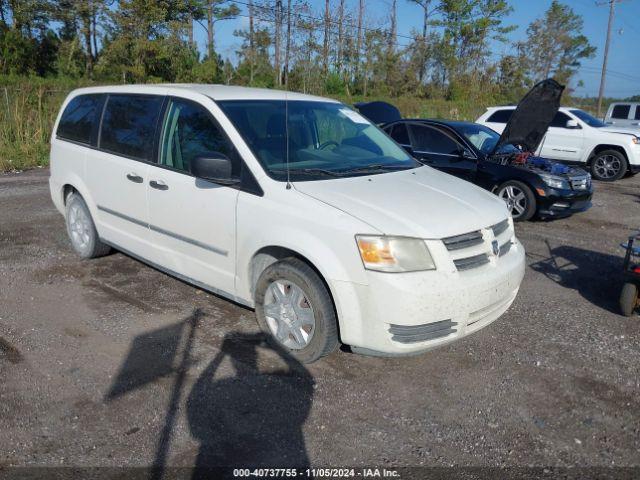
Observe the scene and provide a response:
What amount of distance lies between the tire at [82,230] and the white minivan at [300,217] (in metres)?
0.24

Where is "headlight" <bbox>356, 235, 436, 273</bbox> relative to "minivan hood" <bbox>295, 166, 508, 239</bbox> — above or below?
below

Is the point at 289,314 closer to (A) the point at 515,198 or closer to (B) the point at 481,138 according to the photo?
(A) the point at 515,198

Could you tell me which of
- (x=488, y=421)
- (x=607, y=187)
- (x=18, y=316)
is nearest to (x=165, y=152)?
(x=18, y=316)

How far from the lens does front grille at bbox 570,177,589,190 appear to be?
8125 millimetres

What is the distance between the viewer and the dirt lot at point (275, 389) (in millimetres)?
2912

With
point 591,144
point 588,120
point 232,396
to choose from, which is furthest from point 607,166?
point 232,396

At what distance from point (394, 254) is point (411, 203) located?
522mm

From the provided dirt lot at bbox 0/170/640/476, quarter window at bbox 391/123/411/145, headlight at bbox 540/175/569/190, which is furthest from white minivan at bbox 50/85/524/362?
quarter window at bbox 391/123/411/145

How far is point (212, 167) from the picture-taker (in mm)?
3727

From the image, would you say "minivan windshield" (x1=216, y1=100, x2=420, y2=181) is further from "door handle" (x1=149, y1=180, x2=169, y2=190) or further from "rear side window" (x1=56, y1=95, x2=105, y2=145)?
"rear side window" (x1=56, y1=95, x2=105, y2=145)

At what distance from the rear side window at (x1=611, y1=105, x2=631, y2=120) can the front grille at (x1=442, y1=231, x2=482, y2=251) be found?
52.4 feet

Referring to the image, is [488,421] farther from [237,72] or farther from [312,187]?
[237,72]

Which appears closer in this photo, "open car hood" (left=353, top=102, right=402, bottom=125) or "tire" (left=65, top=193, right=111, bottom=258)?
"tire" (left=65, top=193, right=111, bottom=258)

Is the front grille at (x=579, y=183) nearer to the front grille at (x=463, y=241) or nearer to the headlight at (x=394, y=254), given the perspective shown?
the front grille at (x=463, y=241)
